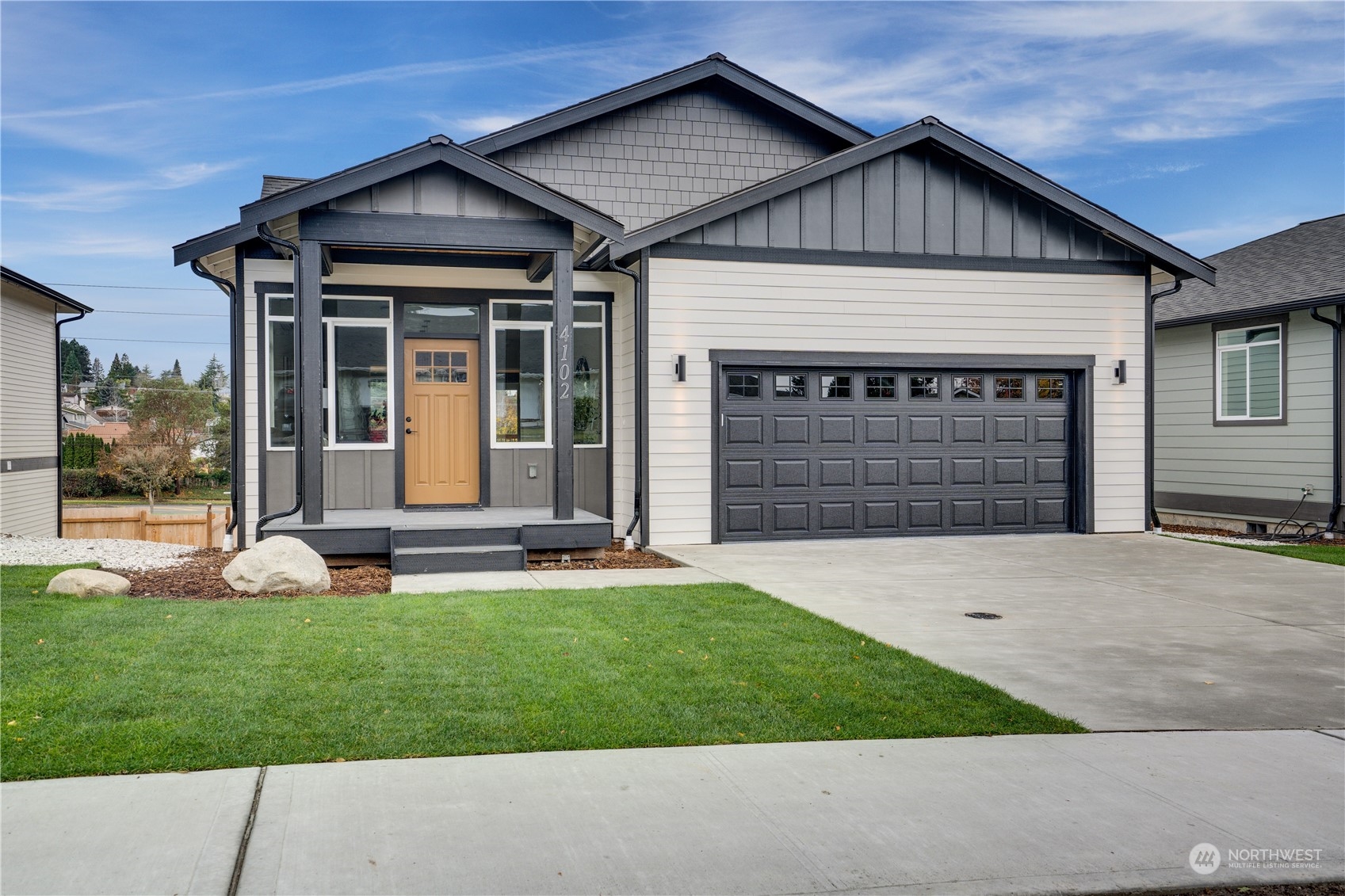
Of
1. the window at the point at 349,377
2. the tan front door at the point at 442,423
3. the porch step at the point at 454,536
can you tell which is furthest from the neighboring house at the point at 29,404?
the porch step at the point at 454,536

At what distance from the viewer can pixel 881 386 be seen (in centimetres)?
1221

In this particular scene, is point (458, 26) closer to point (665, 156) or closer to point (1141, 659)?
point (665, 156)

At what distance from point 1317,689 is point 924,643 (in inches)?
84.5

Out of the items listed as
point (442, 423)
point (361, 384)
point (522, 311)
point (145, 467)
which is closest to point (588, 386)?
point (522, 311)

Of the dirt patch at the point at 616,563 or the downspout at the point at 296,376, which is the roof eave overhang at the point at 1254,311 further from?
the downspout at the point at 296,376

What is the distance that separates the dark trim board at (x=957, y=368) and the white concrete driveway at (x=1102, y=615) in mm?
636

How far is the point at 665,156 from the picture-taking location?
13477 millimetres

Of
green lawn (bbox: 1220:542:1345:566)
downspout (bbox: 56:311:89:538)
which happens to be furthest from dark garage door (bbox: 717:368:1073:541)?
downspout (bbox: 56:311:89:538)

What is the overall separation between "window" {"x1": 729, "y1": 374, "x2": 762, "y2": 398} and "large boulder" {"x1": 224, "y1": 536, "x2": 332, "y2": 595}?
5.42 metres

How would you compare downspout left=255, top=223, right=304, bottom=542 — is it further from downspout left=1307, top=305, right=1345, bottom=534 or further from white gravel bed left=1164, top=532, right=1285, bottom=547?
downspout left=1307, top=305, right=1345, bottom=534

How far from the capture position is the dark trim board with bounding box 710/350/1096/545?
11594mm

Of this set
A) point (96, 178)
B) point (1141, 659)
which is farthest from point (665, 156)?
point (96, 178)

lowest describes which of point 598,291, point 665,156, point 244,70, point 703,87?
point 598,291

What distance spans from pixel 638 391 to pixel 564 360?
1.81 metres
